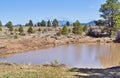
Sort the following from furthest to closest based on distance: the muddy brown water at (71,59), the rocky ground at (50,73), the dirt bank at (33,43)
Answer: the dirt bank at (33,43)
the muddy brown water at (71,59)
the rocky ground at (50,73)

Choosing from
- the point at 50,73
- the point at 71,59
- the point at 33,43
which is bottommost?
the point at 71,59

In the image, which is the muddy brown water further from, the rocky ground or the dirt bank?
the rocky ground

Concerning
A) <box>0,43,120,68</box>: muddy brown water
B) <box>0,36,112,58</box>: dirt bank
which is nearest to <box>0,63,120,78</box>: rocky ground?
<box>0,43,120,68</box>: muddy brown water

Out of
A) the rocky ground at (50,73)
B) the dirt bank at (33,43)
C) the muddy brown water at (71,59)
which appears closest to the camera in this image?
the rocky ground at (50,73)

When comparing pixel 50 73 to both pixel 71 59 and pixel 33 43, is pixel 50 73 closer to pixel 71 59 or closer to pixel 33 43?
pixel 71 59

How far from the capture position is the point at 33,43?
47812 millimetres

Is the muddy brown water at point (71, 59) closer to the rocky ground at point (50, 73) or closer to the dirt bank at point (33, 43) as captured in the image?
the dirt bank at point (33, 43)

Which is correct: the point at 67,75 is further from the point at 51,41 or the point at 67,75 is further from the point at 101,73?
the point at 51,41

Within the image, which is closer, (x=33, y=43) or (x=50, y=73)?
(x=50, y=73)

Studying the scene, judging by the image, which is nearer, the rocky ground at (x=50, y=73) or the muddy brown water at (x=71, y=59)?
the rocky ground at (x=50, y=73)

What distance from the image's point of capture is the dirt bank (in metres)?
40.6

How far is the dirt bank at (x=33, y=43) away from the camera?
40594 mm

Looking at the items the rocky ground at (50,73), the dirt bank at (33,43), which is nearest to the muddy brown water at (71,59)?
the dirt bank at (33,43)

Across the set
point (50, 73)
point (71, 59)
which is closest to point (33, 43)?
point (71, 59)
